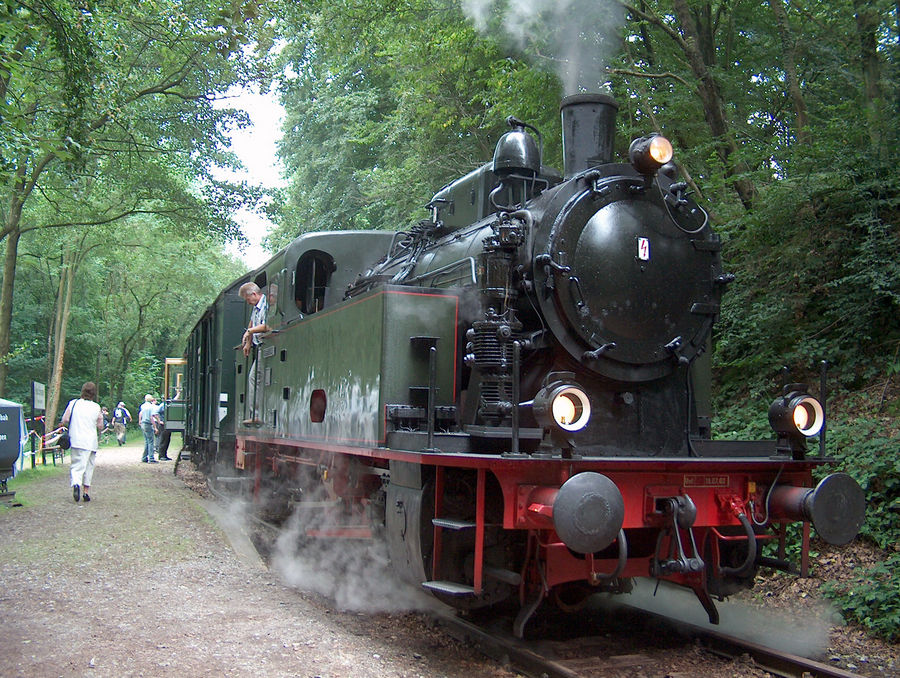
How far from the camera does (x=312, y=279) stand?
25.3 ft

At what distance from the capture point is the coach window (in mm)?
7586

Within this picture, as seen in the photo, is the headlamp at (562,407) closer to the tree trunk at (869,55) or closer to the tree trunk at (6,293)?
the tree trunk at (869,55)

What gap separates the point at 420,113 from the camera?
14523mm

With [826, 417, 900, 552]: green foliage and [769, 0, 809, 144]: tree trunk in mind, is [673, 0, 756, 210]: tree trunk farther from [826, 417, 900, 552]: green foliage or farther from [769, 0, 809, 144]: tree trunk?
[826, 417, 900, 552]: green foliage

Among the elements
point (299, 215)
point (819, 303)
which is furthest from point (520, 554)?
point (299, 215)

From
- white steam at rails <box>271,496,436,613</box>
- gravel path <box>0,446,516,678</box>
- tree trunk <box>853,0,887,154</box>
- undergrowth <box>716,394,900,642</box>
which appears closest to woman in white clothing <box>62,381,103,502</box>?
gravel path <box>0,446,516,678</box>

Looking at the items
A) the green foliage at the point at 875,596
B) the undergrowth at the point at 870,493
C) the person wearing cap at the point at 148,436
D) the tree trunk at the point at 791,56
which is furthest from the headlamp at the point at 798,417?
the person wearing cap at the point at 148,436

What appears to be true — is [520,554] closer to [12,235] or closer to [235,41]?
[235,41]

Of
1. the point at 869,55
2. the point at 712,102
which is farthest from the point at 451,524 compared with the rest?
the point at 869,55

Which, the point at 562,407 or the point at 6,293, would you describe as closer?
the point at 562,407

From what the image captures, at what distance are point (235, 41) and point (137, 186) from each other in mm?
5859

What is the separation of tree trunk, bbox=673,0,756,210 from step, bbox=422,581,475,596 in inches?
244

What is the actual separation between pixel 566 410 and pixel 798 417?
68.2 inches

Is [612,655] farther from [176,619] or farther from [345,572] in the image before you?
[176,619]
